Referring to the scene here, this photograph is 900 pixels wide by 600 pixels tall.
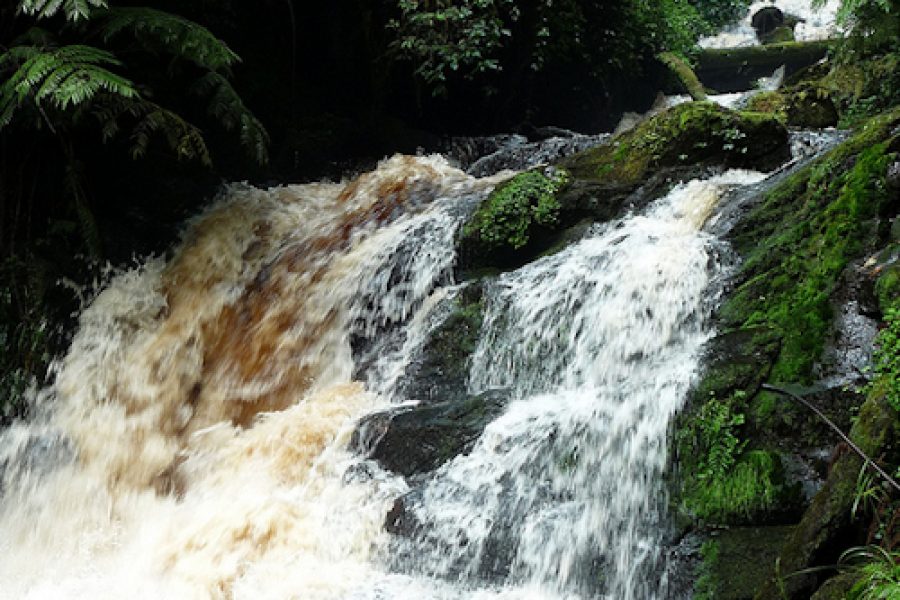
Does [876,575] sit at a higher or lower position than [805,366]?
lower

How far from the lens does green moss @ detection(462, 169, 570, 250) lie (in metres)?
6.23

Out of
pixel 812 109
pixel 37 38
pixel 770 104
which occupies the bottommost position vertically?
pixel 37 38

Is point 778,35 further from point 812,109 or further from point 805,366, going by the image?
point 805,366

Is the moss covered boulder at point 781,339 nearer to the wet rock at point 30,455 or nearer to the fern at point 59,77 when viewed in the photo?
the fern at point 59,77

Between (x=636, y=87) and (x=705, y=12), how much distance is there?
7.21 m

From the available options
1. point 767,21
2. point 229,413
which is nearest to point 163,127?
point 229,413

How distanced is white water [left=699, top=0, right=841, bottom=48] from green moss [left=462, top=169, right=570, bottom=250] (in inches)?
560

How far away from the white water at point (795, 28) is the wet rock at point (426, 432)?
16.5 meters

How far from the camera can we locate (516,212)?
631 centimetres

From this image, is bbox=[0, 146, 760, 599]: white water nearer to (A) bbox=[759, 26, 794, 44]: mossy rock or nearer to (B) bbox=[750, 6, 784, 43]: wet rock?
(A) bbox=[759, 26, 794, 44]: mossy rock

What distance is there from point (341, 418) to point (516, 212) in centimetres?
231

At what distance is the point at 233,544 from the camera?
4336 mm

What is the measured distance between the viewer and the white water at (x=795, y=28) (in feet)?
61.5

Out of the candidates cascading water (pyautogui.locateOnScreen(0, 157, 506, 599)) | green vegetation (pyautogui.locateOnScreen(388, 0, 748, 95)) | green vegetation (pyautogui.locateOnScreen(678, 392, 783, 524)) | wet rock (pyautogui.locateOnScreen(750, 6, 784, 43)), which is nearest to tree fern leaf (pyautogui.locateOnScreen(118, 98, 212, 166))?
cascading water (pyautogui.locateOnScreen(0, 157, 506, 599))
